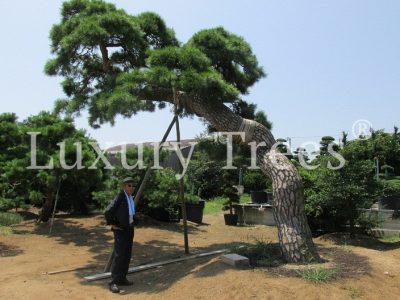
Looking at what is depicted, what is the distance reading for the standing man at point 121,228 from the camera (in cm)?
523

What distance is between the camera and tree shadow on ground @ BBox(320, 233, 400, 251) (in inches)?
317

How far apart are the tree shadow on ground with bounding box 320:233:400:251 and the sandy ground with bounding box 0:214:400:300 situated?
2cm

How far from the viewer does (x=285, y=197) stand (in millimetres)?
5875

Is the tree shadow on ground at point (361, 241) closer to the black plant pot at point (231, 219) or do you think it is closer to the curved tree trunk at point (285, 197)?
the curved tree trunk at point (285, 197)

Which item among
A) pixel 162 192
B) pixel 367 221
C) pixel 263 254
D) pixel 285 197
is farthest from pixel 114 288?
pixel 367 221

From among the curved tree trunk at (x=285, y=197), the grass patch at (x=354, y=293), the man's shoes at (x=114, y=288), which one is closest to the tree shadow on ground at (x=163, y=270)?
the man's shoes at (x=114, y=288)

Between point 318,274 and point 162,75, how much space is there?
10.6 ft

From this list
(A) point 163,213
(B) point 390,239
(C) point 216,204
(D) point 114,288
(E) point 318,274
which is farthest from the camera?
(C) point 216,204

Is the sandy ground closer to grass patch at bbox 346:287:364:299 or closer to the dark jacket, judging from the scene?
grass patch at bbox 346:287:364:299

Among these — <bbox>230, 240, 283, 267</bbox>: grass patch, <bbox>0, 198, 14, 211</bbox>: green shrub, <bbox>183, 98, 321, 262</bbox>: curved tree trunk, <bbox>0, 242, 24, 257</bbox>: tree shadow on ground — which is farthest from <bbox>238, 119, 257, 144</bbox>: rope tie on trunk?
<bbox>0, 198, 14, 211</bbox>: green shrub

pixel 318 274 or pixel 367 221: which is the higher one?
pixel 367 221

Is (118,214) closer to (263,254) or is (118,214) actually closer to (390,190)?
(263,254)

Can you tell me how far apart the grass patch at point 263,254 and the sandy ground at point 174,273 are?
0.24 m

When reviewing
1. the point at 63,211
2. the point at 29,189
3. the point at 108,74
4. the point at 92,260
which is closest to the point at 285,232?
the point at 92,260
